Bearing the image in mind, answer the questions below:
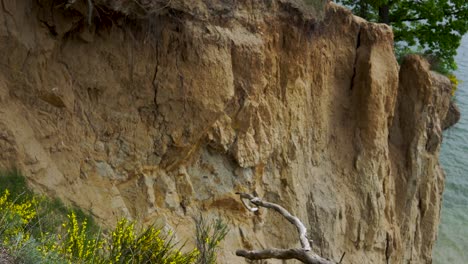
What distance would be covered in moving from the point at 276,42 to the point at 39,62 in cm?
371

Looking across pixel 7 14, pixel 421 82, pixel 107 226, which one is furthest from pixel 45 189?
pixel 421 82

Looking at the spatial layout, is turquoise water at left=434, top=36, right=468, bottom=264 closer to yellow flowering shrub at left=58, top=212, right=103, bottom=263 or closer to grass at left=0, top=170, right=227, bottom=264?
grass at left=0, top=170, right=227, bottom=264

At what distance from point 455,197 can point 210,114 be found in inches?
460

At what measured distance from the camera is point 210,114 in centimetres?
755

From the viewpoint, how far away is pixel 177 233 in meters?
7.35

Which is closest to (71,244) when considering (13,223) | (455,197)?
(13,223)

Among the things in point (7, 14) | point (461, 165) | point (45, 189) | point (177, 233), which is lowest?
point (461, 165)

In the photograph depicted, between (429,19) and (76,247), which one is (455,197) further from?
(76,247)

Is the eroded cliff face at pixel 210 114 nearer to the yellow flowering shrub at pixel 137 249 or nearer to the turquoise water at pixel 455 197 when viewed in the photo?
the yellow flowering shrub at pixel 137 249

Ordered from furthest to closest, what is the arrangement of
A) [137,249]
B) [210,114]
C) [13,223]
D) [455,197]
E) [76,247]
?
[455,197]
[210,114]
[76,247]
[137,249]
[13,223]

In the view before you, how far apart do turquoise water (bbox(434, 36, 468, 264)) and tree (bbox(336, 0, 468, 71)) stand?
11.2 ft

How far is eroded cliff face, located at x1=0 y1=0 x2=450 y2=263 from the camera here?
6656 millimetres

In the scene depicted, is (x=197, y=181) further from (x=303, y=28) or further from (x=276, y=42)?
(x=303, y=28)

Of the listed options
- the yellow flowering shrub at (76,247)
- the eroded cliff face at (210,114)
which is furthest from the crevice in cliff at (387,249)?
the yellow flowering shrub at (76,247)
